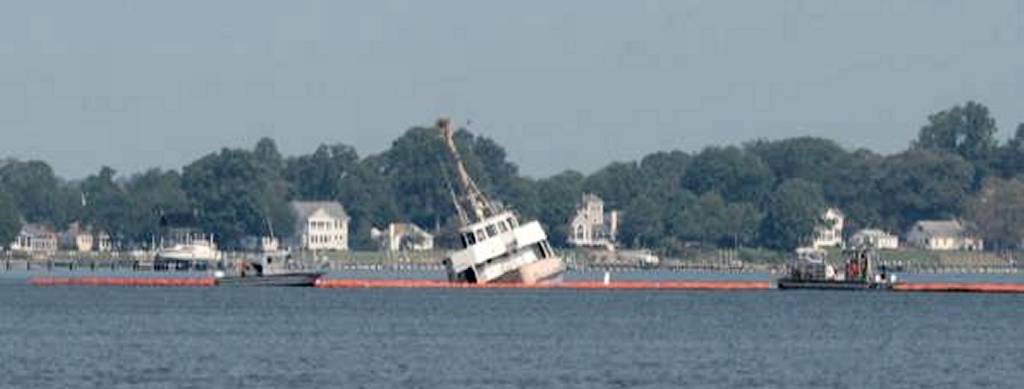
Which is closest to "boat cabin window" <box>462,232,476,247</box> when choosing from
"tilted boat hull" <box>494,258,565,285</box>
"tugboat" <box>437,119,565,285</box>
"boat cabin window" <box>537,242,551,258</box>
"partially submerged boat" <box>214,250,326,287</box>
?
"tugboat" <box>437,119,565,285</box>

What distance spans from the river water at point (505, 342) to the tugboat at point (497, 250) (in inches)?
159

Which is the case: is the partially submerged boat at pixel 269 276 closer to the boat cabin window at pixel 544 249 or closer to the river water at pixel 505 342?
the river water at pixel 505 342

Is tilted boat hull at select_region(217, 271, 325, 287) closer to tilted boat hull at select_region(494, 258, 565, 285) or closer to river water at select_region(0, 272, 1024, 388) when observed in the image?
river water at select_region(0, 272, 1024, 388)

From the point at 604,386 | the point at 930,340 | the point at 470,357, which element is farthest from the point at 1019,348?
the point at 604,386

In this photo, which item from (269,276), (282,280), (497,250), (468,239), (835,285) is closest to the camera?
(468,239)

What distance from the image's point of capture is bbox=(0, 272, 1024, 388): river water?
303ft

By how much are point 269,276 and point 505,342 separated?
72.1 meters

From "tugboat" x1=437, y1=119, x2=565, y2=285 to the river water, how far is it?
4.03 meters

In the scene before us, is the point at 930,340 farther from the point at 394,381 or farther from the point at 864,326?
the point at 394,381

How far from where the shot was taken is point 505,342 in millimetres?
112625

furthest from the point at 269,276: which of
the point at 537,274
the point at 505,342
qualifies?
the point at 505,342

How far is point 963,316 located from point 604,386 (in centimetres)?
5918

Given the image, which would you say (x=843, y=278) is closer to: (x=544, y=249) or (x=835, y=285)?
(x=835, y=285)

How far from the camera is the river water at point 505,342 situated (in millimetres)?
92250
